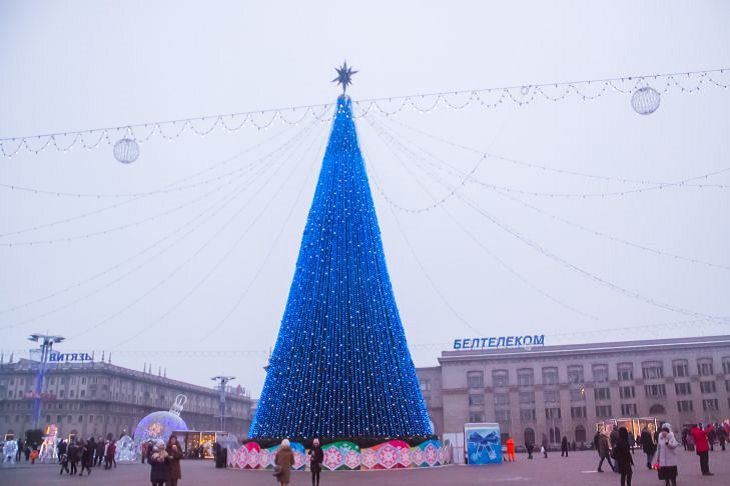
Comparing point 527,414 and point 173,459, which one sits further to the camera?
point 527,414

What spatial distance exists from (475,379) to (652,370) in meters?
19.1

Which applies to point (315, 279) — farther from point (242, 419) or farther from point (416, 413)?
point (242, 419)

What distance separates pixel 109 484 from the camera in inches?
666

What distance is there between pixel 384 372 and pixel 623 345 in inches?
2239

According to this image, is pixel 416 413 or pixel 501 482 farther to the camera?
pixel 416 413

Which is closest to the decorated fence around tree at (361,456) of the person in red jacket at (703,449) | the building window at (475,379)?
the person in red jacket at (703,449)

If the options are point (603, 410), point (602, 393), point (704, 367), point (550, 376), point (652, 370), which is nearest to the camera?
point (704, 367)

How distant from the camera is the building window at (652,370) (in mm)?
66000

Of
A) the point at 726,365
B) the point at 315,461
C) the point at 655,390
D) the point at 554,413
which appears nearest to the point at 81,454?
the point at 315,461

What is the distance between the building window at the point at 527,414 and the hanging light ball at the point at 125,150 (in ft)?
200

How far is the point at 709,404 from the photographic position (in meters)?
64.1

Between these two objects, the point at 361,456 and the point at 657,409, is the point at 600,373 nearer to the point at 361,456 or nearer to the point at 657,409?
the point at 657,409

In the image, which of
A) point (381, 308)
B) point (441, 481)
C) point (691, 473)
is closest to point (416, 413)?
point (381, 308)

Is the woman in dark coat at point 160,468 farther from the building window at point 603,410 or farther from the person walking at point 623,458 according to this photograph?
the building window at point 603,410
